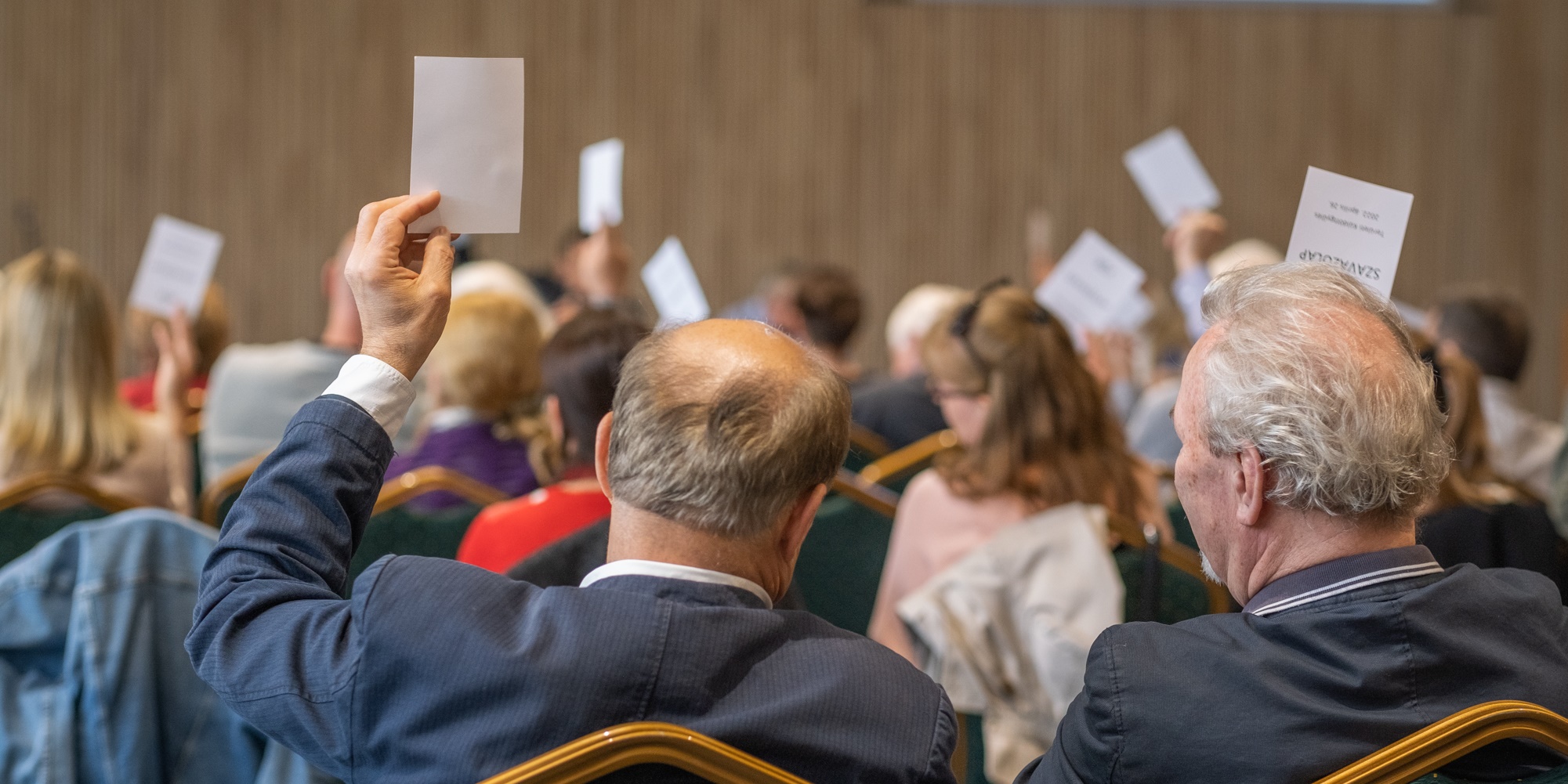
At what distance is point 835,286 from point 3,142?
17.6ft

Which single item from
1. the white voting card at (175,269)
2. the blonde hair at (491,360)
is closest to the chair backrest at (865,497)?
the blonde hair at (491,360)

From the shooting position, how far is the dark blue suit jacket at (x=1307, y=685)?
48.0 inches

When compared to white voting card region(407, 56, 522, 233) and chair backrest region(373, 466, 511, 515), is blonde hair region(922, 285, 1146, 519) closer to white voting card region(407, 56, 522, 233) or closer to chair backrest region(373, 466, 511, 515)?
chair backrest region(373, 466, 511, 515)

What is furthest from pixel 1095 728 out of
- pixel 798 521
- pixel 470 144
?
pixel 470 144

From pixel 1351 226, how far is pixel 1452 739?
34.1 inches

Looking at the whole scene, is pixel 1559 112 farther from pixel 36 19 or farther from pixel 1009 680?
pixel 36 19

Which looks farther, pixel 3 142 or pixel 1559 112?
pixel 1559 112

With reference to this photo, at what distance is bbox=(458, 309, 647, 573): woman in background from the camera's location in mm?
2295

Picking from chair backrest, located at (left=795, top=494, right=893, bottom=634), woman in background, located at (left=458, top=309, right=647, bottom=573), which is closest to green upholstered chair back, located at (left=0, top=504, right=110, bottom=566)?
woman in background, located at (left=458, top=309, right=647, bottom=573)

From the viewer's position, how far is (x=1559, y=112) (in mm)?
8516

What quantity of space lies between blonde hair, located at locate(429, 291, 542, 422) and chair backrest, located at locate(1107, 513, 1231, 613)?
1.45 metres

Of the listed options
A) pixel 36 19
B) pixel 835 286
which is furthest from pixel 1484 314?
pixel 36 19

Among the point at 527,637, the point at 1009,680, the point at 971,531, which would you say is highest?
the point at 527,637

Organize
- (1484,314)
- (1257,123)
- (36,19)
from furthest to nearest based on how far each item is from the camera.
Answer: (1257,123), (36,19), (1484,314)
